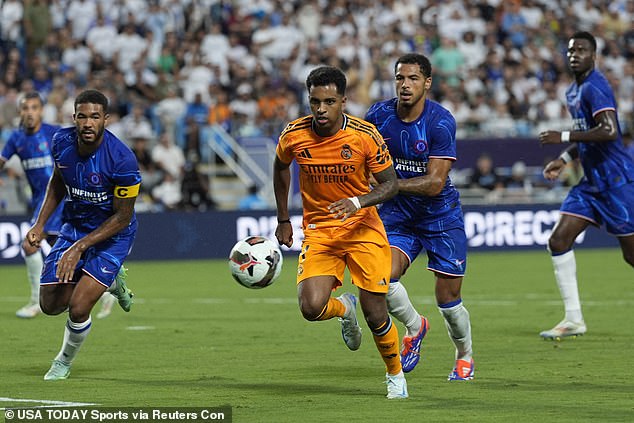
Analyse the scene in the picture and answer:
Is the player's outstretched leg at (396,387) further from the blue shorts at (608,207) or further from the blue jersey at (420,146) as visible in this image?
the blue shorts at (608,207)

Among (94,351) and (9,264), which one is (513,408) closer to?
(94,351)

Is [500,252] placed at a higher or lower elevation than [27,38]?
lower

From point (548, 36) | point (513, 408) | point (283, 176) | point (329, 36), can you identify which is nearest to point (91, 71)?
point (329, 36)

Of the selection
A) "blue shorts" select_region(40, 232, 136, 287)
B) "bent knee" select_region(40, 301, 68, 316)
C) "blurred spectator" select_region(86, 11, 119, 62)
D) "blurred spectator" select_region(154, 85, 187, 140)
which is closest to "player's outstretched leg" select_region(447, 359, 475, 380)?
"blue shorts" select_region(40, 232, 136, 287)

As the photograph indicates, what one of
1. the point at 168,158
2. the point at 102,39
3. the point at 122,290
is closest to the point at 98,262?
the point at 122,290

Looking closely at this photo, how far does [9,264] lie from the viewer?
22969 millimetres

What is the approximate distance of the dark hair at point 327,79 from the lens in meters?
8.69

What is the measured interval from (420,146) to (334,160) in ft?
3.64

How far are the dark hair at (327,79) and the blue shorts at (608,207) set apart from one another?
4696mm

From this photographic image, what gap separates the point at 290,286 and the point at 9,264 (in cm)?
644

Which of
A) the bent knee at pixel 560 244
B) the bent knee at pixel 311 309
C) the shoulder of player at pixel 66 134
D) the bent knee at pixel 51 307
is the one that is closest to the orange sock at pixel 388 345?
the bent knee at pixel 311 309

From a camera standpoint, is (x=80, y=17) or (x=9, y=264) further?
(x=80, y=17)

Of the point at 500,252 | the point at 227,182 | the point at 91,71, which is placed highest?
the point at 91,71

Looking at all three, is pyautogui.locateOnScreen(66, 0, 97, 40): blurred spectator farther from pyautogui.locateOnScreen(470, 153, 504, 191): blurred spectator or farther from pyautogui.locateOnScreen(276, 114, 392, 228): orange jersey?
pyautogui.locateOnScreen(276, 114, 392, 228): orange jersey
